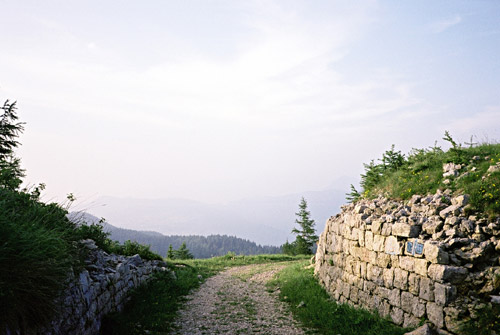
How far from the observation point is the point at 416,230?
8.30 metres

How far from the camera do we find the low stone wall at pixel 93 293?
6227 mm

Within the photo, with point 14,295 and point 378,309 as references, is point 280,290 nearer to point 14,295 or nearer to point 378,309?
point 378,309

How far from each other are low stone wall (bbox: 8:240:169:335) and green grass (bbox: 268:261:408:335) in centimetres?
551

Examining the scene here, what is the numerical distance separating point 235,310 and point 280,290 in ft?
10.4

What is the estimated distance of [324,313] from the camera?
966cm

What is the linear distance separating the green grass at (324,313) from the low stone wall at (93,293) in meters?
5.51

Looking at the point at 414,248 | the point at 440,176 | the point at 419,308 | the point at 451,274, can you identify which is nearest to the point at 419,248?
the point at 414,248

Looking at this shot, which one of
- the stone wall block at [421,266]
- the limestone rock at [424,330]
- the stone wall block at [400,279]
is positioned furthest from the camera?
the stone wall block at [400,279]

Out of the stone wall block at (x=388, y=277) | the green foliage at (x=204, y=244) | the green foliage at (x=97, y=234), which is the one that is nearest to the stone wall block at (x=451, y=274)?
the stone wall block at (x=388, y=277)

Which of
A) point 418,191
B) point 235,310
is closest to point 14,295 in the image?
point 235,310

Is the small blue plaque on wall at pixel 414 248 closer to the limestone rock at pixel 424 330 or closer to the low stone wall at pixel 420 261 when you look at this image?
the low stone wall at pixel 420 261

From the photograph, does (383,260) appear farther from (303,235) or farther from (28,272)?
(303,235)

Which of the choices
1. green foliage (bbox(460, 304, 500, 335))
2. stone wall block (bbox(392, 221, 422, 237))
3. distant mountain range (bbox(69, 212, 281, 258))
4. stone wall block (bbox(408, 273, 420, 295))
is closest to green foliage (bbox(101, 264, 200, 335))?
stone wall block (bbox(408, 273, 420, 295))

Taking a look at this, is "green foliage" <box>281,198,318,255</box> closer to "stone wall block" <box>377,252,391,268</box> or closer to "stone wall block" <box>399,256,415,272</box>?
"stone wall block" <box>377,252,391,268</box>
